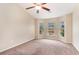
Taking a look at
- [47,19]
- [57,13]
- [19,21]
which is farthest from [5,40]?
[57,13]

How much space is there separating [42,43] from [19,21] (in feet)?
4.55

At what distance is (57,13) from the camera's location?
435cm

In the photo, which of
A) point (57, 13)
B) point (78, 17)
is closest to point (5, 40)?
point (57, 13)

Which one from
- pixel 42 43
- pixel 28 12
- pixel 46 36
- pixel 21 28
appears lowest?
pixel 42 43

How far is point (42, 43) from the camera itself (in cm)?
447

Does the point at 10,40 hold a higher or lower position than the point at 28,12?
lower

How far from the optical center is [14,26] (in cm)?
450

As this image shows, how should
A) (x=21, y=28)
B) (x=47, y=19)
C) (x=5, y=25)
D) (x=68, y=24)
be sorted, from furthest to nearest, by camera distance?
(x=68, y=24), (x=21, y=28), (x=47, y=19), (x=5, y=25)

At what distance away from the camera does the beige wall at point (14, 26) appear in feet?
12.3

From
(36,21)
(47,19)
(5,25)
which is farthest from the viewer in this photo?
(36,21)

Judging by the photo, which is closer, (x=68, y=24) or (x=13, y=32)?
(x=13, y=32)

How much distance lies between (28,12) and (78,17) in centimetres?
197

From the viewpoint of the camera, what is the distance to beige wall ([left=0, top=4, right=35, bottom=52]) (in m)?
3.76

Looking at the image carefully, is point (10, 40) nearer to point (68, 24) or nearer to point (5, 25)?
point (5, 25)
